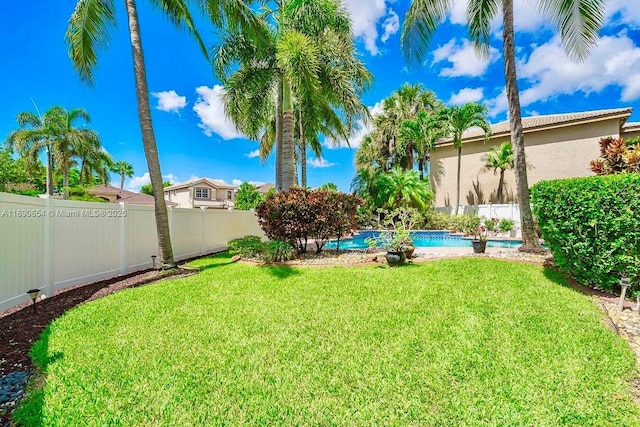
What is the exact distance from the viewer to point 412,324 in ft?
14.3

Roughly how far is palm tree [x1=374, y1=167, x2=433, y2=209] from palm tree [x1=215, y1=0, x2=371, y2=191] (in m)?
10.3

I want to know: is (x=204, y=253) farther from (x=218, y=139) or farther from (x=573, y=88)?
(x=573, y=88)

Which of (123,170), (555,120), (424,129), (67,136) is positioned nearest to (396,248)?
(424,129)

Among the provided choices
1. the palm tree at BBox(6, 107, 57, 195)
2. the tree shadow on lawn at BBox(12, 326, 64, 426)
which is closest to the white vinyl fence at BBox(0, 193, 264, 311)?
the tree shadow on lawn at BBox(12, 326, 64, 426)

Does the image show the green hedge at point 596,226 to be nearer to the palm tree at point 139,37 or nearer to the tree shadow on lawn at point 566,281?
the tree shadow on lawn at point 566,281

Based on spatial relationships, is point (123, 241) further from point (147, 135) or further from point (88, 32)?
point (88, 32)

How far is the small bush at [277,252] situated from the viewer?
9328 millimetres

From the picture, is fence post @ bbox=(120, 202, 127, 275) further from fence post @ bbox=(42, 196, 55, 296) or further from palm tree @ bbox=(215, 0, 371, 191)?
palm tree @ bbox=(215, 0, 371, 191)

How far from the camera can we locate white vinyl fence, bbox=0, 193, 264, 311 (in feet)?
16.8

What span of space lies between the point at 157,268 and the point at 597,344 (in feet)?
30.6

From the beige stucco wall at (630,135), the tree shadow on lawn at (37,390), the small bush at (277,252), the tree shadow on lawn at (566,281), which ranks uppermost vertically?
the beige stucco wall at (630,135)

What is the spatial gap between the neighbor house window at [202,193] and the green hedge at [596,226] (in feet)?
136

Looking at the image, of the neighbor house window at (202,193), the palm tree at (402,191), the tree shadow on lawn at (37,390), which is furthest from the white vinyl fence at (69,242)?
the neighbor house window at (202,193)

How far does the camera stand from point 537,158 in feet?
71.8
